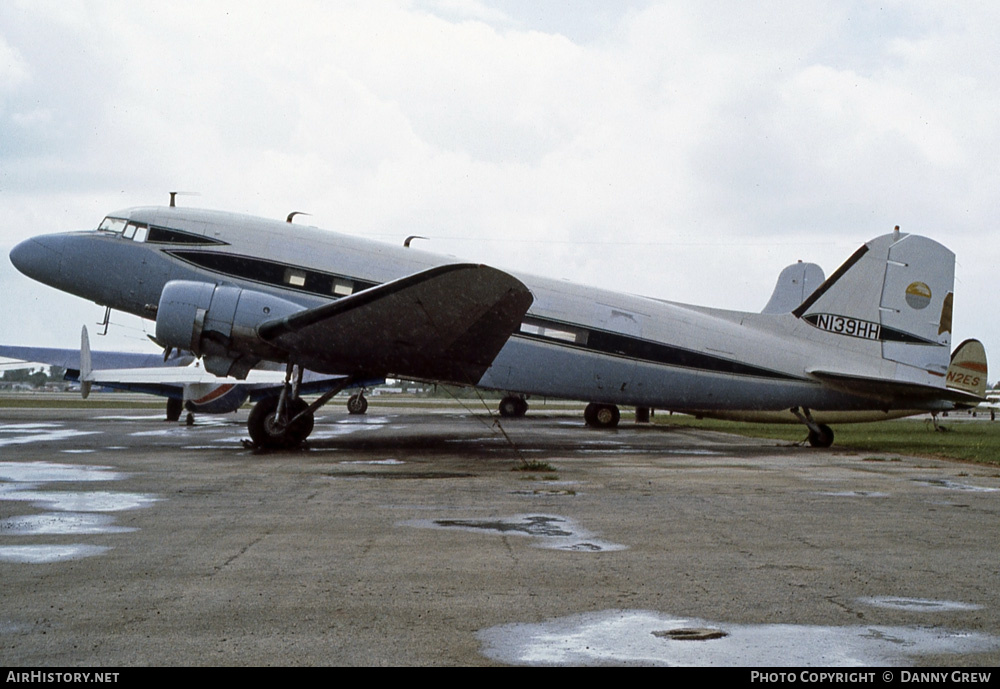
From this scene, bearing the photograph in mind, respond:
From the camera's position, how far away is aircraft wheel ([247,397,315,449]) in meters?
14.6

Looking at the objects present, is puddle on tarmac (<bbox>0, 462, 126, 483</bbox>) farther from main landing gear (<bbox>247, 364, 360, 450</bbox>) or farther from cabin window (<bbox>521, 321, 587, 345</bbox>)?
cabin window (<bbox>521, 321, 587, 345</bbox>)

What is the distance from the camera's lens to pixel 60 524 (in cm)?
663

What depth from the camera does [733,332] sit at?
55.6 feet

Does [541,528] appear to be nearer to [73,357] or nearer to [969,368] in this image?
[969,368]

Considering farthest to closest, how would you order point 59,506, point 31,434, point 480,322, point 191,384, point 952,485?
1. point 191,384
2. point 31,434
3. point 480,322
4. point 952,485
5. point 59,506

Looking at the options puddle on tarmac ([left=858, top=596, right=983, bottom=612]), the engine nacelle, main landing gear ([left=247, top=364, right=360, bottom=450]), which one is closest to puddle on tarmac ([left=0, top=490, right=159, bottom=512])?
the engine nacelle

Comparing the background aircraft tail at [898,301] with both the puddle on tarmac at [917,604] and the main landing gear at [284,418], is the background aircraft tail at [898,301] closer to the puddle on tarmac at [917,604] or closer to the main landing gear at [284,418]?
the main landing gear at [284,418]

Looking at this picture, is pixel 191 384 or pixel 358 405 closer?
pixel 191 384

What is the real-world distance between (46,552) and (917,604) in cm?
533

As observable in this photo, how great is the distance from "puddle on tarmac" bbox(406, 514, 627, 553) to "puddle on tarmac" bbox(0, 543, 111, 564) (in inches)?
95.9

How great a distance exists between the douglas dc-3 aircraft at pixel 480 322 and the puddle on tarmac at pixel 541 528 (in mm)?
5223

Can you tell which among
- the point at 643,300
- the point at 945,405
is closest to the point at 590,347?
the point at 643,300

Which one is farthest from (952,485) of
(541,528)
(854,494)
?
(541,528)

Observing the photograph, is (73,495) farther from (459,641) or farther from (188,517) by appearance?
(459,641)
